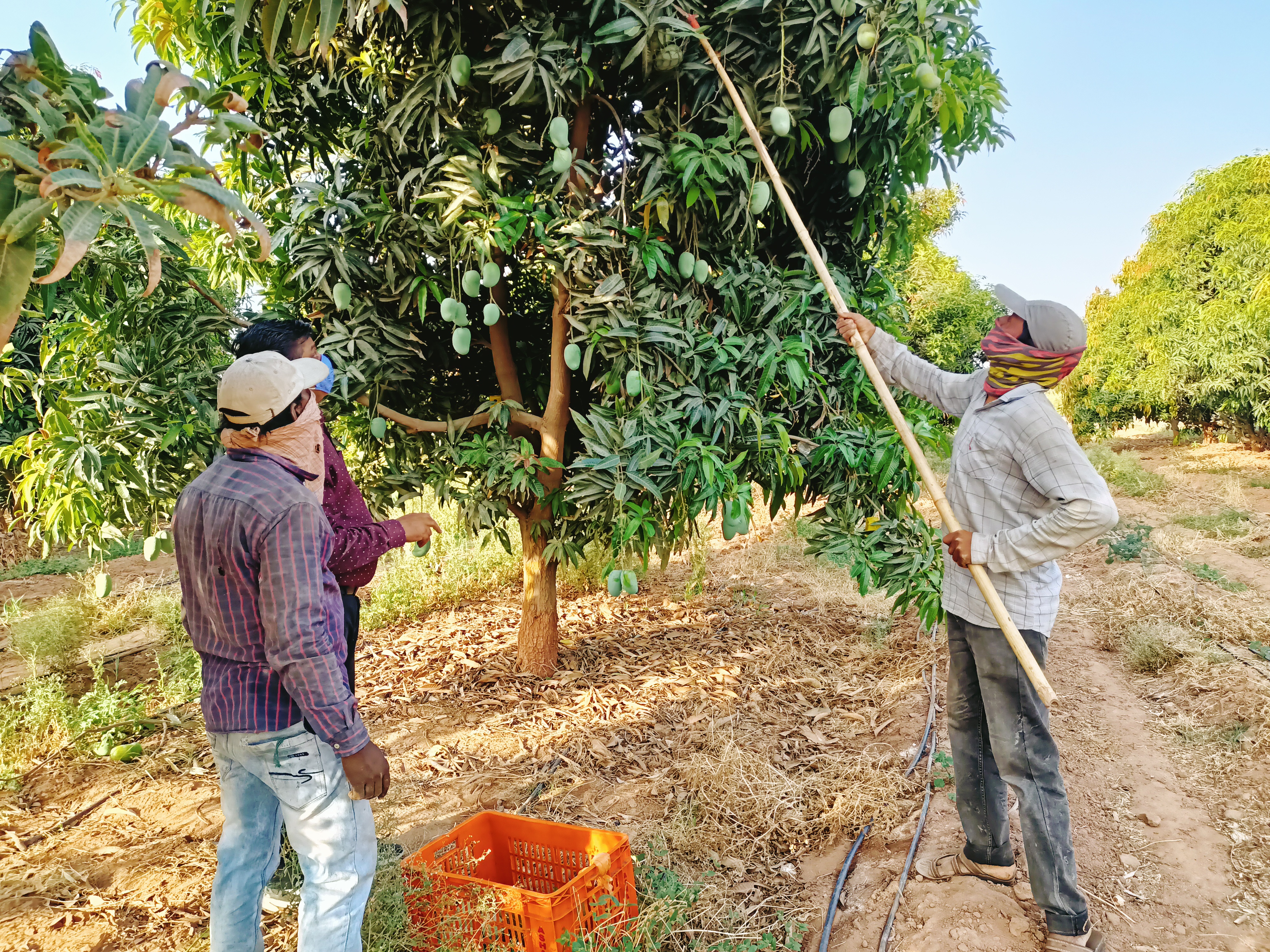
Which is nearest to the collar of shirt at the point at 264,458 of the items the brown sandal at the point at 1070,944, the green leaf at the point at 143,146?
the green leaf at the point at 143,146

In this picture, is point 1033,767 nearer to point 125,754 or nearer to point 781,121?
point 781,121

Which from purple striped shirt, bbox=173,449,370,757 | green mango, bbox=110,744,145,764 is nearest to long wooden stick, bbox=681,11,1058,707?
purple striped shirt, bbox=173,449,370,757

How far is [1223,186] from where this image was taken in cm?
1332

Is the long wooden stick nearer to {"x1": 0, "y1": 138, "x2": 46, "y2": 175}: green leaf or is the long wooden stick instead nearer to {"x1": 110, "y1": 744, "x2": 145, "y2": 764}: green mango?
{"x1": 0, "y1": 138, "x2": 46, "y2": 175}: green leaf

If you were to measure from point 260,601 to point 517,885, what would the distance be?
49.1 inches

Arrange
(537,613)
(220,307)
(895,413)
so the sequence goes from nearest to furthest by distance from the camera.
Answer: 1. (895,413)
2. (220,307)
3. (537,613)

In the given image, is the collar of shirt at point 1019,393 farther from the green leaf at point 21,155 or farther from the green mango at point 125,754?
the green mango at point 125,754

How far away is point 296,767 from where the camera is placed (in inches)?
61.6

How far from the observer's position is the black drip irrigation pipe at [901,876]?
216cm

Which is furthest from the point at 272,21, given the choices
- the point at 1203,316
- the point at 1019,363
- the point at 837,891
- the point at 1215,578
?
the point at 1203,316

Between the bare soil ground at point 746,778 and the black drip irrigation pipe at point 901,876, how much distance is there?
0.10 feet

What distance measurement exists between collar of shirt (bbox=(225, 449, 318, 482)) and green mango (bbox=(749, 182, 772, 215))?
5.25 ft

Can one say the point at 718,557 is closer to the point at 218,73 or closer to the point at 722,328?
the point at 722,328

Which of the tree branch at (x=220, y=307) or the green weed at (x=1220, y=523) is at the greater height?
the tree branch at (x=220, y=307)
